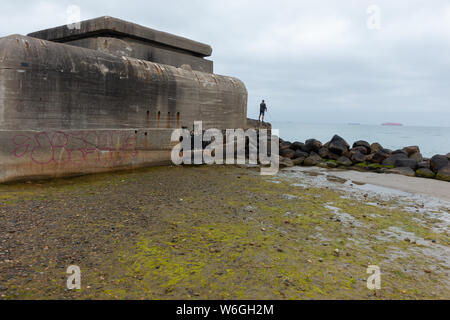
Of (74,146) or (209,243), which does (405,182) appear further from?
(74,146)

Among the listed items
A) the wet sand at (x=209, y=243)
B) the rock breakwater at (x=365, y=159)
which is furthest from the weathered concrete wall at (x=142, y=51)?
the rock breakwater at (x=365, y=159)

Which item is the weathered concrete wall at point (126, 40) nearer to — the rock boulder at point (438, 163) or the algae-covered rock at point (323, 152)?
the algae-covered rock at point (323, 152)

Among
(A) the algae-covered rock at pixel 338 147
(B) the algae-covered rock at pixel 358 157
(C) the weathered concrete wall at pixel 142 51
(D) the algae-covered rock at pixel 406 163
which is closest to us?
(C) the weathered concrete wall at pixel 142 51

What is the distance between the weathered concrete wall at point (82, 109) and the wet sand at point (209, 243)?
0.71m

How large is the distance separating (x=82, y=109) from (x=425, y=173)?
1345 cm

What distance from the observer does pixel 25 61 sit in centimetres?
754

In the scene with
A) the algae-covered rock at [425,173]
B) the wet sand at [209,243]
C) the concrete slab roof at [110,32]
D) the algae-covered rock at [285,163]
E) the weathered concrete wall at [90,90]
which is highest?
the concrete slab roof at [110,32]

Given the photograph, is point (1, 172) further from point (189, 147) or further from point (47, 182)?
point (189, 147)

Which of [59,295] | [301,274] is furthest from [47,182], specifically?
[301,274]

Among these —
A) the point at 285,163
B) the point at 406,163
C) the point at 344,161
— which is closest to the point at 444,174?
the point at 406,163

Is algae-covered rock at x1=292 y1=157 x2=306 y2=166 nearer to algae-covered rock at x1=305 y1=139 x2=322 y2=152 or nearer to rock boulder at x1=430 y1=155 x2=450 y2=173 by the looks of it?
algae-covered rock at x1=305 y1=139 x2=322 y2=152

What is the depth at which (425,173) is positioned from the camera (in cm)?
1387

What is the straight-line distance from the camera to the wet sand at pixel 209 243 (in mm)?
3572

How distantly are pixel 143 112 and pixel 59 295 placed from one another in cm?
782
